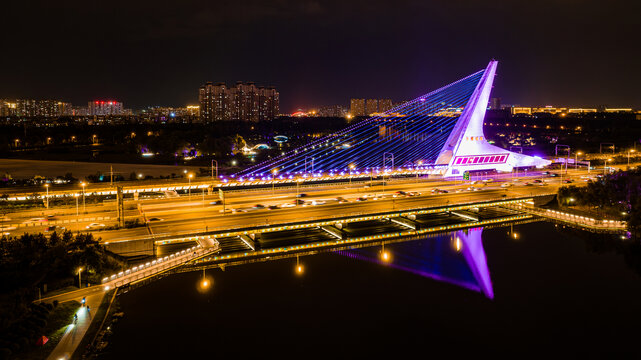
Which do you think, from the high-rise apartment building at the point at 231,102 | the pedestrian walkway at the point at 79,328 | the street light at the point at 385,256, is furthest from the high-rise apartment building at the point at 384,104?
the pedestrian walkway at the point at 79,328

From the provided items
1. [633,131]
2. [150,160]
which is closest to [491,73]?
[150,160]

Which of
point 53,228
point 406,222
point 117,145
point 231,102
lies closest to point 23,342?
point 53,228

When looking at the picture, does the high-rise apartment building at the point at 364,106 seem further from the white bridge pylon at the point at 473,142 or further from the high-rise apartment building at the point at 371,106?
the white bridge pylon at the point at 473,142

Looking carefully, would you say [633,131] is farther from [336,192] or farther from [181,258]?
[181,258]

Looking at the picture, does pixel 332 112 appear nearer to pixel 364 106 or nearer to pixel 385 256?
pixel 364 106

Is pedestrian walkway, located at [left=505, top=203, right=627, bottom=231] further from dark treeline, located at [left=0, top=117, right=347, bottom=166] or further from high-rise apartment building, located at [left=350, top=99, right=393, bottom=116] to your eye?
high-rise apartment building, located at [left=350, top=99, right=393, bottom=116]
